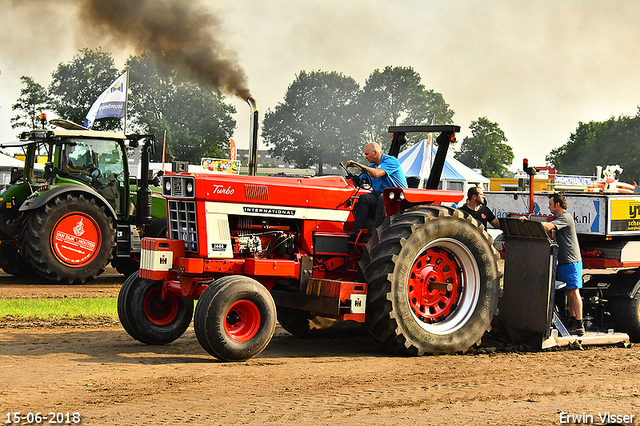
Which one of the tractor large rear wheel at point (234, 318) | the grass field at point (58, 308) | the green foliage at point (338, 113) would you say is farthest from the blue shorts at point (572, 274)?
the green foliage at point (338, 113)

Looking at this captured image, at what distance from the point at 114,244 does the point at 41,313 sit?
314 centimetres

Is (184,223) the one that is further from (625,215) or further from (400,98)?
(400,98)

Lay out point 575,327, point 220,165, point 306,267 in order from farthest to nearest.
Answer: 1. point 220,165
2. point 575,327
3. point 306,267

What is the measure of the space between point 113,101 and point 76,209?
30.4ft

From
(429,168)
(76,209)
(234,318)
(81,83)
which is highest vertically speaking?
(81,83)

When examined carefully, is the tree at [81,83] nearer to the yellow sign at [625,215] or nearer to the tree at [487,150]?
the yellow sign at [625,215]

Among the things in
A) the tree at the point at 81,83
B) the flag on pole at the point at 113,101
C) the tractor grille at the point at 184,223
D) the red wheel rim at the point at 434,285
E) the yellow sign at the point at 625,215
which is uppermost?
the tree at the point at 81,83

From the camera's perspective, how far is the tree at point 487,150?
5909 centimetres

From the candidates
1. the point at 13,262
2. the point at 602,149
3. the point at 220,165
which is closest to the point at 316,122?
the point at 602,149

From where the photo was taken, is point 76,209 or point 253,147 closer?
point 253,147

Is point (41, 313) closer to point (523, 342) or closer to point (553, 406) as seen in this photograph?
point (523, 342)

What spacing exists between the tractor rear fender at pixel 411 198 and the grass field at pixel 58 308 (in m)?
3.98

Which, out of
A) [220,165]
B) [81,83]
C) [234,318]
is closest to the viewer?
[234,318]

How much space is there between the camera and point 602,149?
6000 cm
